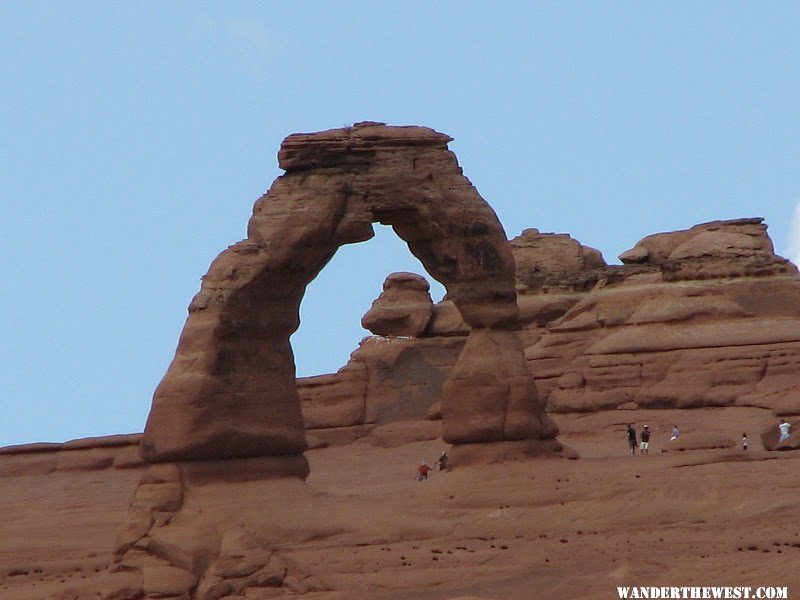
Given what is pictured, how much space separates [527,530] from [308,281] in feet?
20.4

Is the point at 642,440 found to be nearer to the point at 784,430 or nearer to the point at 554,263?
the point at 784,430

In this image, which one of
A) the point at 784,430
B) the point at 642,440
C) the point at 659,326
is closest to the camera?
the point at 784,430

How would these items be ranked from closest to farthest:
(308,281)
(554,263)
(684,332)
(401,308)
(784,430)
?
(308,281)
(784,430)
(684,332)
(401,308)
(554,263)

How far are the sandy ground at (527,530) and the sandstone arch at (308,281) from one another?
1.03 m

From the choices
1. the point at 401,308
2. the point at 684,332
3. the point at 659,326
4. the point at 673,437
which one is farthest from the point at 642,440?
the point at 401,308

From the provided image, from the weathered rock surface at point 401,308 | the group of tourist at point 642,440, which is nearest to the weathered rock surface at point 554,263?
the weathered rock surface at point 401,308

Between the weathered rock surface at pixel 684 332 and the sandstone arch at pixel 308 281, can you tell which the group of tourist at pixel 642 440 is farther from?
the sandstone arch at pixel 308 281

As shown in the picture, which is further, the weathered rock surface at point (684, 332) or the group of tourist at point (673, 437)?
the weathered rock surface at point (684, 332)

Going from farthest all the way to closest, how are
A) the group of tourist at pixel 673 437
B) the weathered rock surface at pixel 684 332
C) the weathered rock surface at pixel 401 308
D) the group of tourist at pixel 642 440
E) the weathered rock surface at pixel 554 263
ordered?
the weathered rock surface at pixel 554 263, the weathered rock surface at pixel 401 308, the weathered rock surface at pixel 684 332, the group of tourist at pixel 642 440, the group of tourist at pixel 673 437

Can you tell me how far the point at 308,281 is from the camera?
122 ft

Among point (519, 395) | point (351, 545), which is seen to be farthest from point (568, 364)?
point (351, 545)

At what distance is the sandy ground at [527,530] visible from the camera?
3122cm

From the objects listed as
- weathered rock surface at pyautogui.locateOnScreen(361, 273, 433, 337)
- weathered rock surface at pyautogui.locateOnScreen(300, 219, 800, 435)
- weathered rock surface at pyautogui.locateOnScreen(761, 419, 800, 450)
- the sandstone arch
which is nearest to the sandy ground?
the sandstone arch

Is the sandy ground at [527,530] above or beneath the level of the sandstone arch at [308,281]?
beneath
